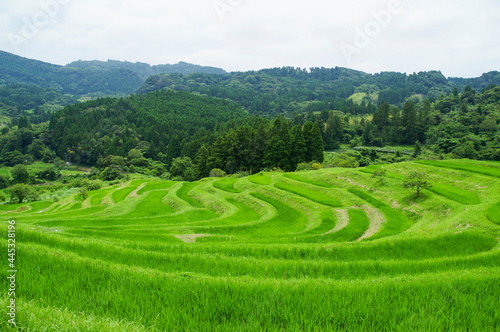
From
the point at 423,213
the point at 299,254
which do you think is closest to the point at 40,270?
the point at 299,254

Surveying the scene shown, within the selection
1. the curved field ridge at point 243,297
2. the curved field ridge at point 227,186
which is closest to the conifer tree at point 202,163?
the curved field ridge at point 227,186

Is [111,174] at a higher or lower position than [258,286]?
lower

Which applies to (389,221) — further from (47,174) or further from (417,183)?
(47,174)

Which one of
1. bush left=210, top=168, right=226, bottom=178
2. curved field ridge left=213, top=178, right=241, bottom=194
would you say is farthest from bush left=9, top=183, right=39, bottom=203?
curved field ridge left=213, top=178, right=241, bottom=194

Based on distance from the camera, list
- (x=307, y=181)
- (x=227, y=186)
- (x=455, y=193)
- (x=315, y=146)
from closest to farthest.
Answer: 1. (x=455, y=193)
2. (x=307, y=181)
3. (x=227, y=186)
4. (x=315, y=146)

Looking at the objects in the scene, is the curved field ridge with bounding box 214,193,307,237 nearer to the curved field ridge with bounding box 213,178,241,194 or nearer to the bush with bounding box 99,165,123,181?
the curved field ridge with bounding box 213,178,241,194

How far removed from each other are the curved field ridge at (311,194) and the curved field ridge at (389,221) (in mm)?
3694

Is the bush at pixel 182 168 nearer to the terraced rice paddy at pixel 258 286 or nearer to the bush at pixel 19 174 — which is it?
the bush at pixel 19 174

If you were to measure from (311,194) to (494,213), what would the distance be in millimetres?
18201

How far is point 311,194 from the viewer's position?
34656mm

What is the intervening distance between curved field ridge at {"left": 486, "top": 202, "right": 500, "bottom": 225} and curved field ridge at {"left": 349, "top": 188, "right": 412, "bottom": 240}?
5566 millimetres

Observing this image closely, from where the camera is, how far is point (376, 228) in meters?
22.8

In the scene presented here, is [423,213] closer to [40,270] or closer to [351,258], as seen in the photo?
[351,258]

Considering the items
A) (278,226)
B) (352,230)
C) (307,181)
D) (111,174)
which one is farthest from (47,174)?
(352,230)
